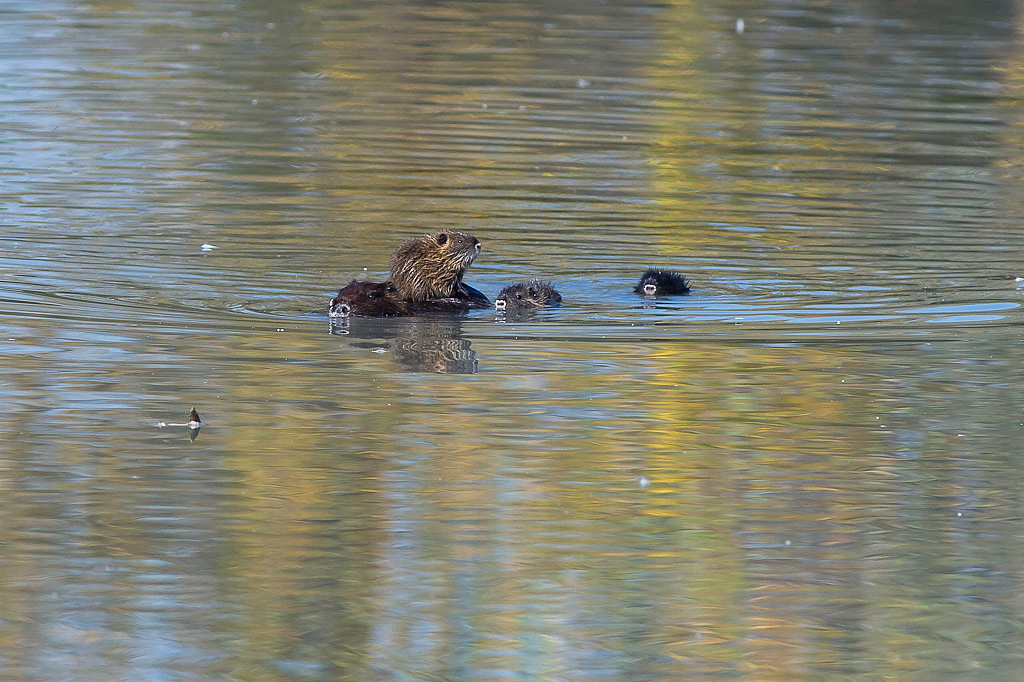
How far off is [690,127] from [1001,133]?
3378 millimetres

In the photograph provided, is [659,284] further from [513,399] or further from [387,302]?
[513,399]

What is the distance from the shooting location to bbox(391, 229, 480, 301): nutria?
40.0 feet

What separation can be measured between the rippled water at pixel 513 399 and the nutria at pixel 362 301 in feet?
0.53

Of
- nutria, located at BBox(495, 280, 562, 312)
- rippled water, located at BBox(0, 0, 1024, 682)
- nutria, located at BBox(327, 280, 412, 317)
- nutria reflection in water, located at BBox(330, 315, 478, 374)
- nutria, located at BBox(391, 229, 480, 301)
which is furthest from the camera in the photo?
nutria, located at BBox(391, 229, 480, 301)

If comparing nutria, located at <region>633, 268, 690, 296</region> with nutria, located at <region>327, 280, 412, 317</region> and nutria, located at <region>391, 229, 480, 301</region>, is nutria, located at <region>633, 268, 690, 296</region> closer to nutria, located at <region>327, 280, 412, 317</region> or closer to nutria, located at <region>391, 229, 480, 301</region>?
nutria, located at <region>391, 229, 480, 301</region>

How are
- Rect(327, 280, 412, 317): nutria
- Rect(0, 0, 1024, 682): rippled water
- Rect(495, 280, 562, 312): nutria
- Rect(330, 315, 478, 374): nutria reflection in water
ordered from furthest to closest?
Rect(495, 280, 562, 312): nutria
Rect(327, 280, 412, 317): nutria
Rect(330, 315, 478, 374): nutria reflection in water
Rect(0, 0, 1024, 682): rippled water

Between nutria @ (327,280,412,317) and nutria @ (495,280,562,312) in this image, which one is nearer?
nutria @ (327,280,412,317)

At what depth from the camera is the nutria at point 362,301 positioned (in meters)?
11.5

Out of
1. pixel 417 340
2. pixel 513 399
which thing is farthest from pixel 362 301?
pixel 513 399

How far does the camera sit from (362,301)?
37.7 feet

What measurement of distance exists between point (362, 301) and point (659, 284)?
1.97 m

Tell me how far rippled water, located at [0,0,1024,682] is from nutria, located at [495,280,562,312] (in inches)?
5.4

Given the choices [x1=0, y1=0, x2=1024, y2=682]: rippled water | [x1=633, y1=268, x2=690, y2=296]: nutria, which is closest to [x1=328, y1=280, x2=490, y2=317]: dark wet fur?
[x1=0, y1=0, x2=1024, y2=682]: rippled water

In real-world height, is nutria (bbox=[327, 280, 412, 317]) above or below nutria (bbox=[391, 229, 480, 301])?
below
